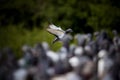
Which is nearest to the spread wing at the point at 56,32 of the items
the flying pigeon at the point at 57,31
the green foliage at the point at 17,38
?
the flying pigeon at the point at 57,31

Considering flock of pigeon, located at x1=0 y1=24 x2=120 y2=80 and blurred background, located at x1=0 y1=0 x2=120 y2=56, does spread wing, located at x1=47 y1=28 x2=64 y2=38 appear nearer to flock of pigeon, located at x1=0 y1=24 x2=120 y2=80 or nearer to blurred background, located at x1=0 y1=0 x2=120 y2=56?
blurred background, located at x1=0 y1=0 x2=120 y2=56

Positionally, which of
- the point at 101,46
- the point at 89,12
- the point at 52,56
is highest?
the point at 89,12

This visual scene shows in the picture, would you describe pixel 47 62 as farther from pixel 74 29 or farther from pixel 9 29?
pixel 74 29

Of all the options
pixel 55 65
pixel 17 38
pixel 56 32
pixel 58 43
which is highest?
pixel 56 32

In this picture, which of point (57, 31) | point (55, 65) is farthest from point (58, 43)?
point (55, 65)

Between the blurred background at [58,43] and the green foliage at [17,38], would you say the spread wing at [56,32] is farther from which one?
the green foliage at [17,38]

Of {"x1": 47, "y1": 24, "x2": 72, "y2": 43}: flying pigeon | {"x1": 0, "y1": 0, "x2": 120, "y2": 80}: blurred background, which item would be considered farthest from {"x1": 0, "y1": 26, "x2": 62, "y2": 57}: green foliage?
{"x1": 47, "y1": 24, "x2": 72, "y2": 43}: flying pigeon

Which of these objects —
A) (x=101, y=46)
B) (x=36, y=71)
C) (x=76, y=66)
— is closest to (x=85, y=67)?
(x=76, y=66)

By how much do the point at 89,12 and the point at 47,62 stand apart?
86cm

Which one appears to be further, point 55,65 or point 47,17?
point 47,17

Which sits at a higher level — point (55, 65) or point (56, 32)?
point (56, 32)

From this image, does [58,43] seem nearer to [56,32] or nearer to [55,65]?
[56,32]

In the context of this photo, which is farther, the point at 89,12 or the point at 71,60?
the point at 89,12

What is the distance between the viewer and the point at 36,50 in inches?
38.3
